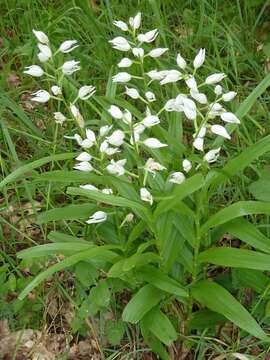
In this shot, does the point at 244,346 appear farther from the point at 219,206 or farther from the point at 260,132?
the point at 260,132

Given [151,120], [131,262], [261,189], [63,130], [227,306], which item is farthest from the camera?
[63,130]

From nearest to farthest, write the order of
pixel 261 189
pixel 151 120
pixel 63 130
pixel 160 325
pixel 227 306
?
pixel 151 120 → pixel 227 306 → pixel 160 325 → pixel 261 189 → pixel 63 130

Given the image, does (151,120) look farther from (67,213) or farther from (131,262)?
(67,213)

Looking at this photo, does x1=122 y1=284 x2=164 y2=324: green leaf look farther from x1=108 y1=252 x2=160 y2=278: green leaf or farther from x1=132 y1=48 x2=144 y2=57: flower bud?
x1=132 y1=48 x2=144 y2=57: flower bud

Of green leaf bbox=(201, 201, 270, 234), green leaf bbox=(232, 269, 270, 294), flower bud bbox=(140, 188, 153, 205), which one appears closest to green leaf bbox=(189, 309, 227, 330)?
green leaf bbox=(232, 269, 270, 294)

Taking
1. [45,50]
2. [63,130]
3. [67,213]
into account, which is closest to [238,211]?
[67,213]

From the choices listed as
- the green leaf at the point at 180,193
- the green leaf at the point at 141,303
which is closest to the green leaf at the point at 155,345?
the green leaf at the point at 141,303
